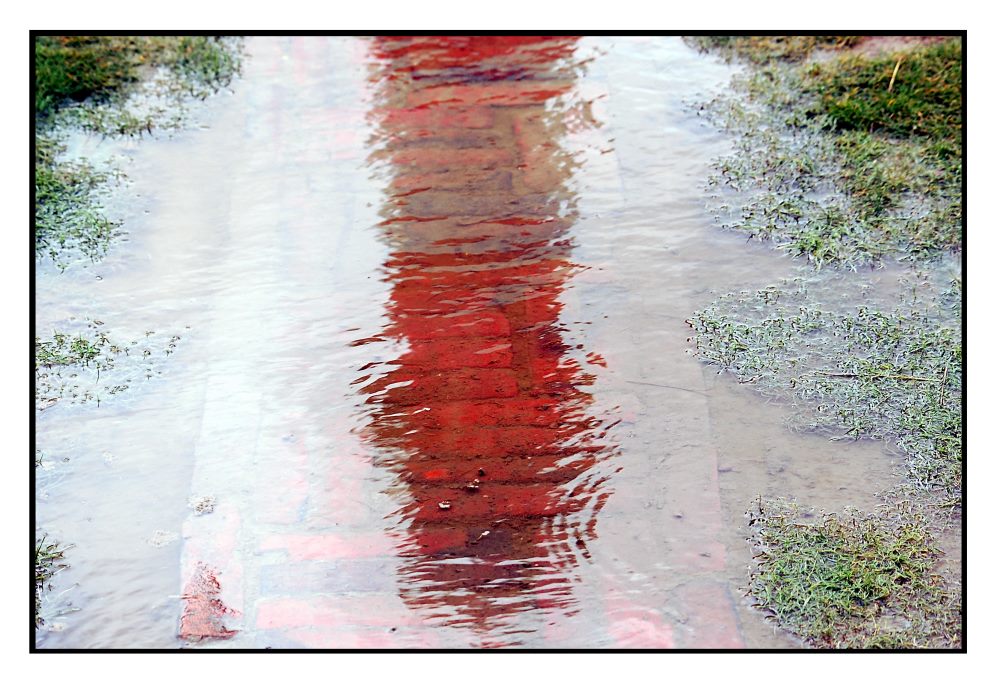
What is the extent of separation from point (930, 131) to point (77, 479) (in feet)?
12.3

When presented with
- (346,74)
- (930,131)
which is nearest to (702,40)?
(930,131)

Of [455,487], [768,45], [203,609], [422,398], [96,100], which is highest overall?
[768,45]

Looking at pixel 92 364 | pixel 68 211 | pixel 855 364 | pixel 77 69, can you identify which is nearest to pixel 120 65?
pixel 77 69

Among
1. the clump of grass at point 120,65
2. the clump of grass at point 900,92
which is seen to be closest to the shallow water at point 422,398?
the clump of grass at point 120,65

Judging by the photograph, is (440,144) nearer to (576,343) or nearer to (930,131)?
(576,343)

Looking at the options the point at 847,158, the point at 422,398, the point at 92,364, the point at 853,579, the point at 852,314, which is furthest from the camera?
the point at 847,158

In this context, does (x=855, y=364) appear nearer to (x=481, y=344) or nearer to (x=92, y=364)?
(x=481, y=344)

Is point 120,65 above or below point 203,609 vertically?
above

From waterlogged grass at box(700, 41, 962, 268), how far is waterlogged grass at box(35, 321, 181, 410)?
7.38 feet

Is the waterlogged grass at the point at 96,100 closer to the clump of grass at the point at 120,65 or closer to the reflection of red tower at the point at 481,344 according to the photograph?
the clump of grass at the point at 120,65

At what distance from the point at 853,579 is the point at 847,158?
2.36 metres

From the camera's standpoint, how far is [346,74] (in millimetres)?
5496

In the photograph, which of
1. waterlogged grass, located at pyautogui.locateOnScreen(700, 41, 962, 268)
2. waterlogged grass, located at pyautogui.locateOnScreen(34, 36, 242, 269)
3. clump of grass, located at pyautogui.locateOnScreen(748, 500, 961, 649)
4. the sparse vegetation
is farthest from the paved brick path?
waterlogged grass, located at pyautogui.locateOnScreen(34, 36, 242, 269)

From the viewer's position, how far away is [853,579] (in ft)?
9.38
